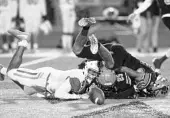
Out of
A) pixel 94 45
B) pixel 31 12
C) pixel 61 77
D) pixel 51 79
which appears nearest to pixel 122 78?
pixel 94 45

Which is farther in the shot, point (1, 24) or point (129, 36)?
point (129, 36)

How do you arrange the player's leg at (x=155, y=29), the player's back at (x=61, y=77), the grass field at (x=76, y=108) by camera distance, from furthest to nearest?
the player's leg at (x=155, y=29), the player's back at (x=61, y=77), the grass field at (x=76, y=108)

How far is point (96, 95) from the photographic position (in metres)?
6.52

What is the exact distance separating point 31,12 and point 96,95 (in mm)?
8761

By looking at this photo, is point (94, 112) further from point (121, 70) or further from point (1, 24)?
point (1, 24)

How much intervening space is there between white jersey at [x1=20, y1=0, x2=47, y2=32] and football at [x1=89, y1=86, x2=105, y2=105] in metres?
8.57

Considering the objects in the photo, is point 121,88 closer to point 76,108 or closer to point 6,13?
point 76,108

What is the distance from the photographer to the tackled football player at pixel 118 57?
707 cm

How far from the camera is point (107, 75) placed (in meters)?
6.96

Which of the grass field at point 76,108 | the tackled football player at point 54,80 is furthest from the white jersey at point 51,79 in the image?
the grass field at point 76,108

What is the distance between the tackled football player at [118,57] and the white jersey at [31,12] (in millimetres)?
7596

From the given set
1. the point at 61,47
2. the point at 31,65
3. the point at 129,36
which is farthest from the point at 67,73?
the point at 129,36

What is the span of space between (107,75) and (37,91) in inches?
38.4

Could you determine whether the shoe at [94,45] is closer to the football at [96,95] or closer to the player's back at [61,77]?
the player's back at [61,77]
